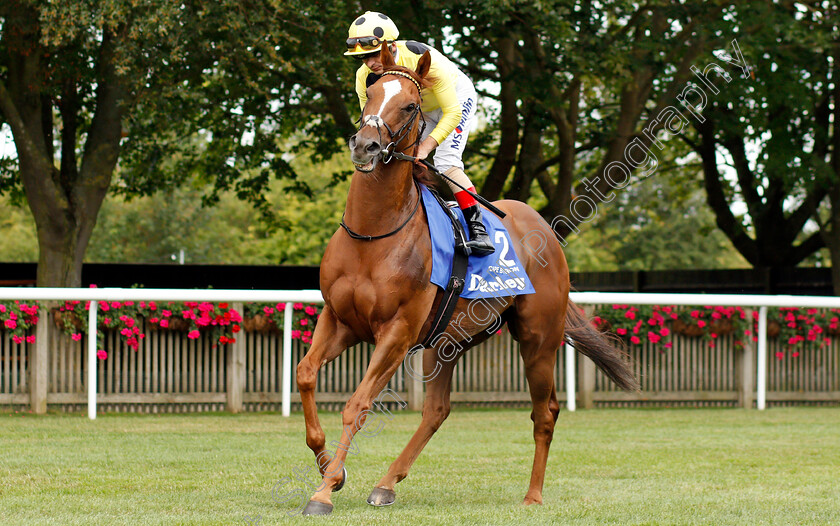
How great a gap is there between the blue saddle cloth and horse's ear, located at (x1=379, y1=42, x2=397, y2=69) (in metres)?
0.74

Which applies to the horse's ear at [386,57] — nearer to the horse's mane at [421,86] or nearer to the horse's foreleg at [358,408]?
the horse's mane at [421,86]

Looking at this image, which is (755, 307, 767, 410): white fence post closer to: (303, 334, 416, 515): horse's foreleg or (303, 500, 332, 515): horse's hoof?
(303, 334, 416, 515): horse's foreleg

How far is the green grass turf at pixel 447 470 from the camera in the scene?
15.1 ft

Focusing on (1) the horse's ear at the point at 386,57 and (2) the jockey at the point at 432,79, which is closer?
(1) the horse's ear at the point at 386,57

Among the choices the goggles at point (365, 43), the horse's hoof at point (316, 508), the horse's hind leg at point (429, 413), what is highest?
the goggles at point (365, 43)

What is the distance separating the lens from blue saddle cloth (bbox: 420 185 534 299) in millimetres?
4996

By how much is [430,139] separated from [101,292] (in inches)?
191

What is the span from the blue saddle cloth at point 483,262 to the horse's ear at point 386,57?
737 millimetres

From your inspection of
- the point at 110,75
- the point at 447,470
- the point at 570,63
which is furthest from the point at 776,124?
the point at 447,470

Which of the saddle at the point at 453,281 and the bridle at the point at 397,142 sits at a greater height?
the bridle at the point at 397,142

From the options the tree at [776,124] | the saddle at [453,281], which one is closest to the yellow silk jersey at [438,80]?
the saddle at [453,281]

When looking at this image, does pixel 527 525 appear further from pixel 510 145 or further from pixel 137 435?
pixel 510 145

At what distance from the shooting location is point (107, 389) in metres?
9.46

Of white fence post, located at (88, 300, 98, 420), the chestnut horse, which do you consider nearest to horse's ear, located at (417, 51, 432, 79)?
the chestnut horse
